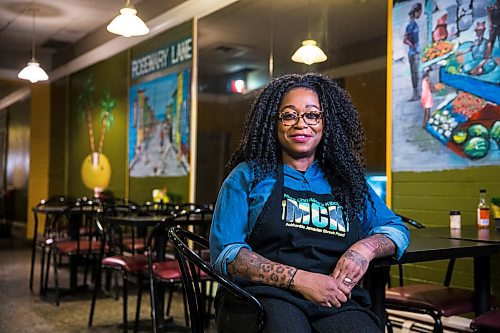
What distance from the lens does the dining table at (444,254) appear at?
6.04 feet

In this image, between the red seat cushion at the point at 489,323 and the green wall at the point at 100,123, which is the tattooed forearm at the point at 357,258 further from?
the green wall at the point at 100,123

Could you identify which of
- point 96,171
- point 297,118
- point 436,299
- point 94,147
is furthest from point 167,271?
point 94,147

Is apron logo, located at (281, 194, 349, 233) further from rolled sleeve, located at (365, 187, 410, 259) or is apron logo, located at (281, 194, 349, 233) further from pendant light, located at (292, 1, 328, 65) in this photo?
pendant light, located at (292, 1, 328, 65)

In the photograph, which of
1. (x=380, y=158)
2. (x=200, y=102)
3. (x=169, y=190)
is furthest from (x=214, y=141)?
(x=380, y=158)

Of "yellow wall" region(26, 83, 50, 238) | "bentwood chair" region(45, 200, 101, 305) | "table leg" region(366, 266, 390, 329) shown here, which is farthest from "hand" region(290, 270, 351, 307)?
"yellow wall" region(26, 83, 50, 238)

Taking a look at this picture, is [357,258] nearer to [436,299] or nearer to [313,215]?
[313,215]

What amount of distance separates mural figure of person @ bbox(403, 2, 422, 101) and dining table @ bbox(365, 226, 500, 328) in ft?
3.82

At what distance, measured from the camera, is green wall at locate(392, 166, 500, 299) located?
3145 mm

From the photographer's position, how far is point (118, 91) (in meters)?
7.64

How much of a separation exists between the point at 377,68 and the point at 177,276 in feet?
6.20

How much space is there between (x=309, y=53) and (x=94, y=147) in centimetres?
488

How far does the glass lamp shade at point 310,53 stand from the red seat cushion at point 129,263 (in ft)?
6.29

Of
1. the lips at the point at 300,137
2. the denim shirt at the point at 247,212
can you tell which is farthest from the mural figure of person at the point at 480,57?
the lips at the point at 300,137

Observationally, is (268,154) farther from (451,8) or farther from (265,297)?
(451,8)
